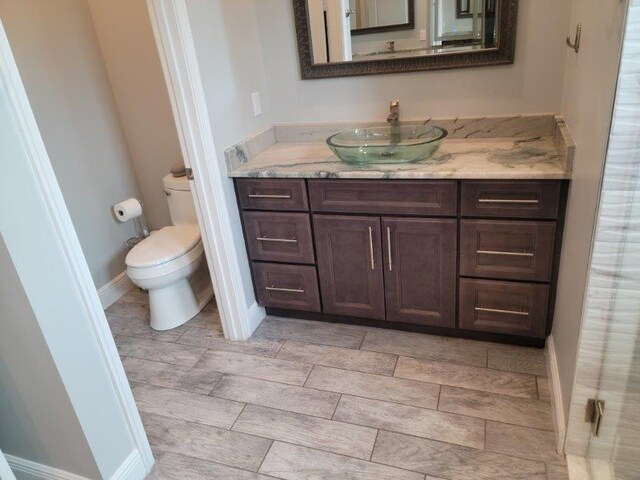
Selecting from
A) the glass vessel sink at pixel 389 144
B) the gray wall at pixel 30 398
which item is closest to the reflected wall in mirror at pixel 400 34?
the glass vessel sink at pixel 389 144

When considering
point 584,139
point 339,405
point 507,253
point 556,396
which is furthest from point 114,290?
point 584,139

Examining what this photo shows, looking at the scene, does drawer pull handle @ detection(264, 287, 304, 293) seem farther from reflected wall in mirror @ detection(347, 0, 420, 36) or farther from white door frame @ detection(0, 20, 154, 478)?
reflected wall in mirror @ detection(347, 0, 420, 36)

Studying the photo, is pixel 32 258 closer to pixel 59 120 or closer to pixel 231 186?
pixel 231 186

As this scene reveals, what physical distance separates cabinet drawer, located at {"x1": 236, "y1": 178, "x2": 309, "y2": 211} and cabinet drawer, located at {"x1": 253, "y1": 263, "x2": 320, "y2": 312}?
31cm

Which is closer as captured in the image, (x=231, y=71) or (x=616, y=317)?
(x=616, y=317)

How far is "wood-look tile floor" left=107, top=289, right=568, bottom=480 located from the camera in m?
1.64

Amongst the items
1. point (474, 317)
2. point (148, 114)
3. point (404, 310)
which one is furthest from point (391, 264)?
point (148, 114)

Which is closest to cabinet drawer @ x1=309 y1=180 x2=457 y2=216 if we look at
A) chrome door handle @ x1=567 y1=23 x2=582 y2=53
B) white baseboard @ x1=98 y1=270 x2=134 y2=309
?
chrome door handle @ x1=567 y1=23 x2=582 y2=53

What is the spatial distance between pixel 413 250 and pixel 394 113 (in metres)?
0.69

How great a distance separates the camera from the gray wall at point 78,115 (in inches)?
91.6

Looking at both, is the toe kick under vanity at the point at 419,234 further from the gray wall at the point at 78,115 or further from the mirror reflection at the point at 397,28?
the gray wall at the point at 78,115

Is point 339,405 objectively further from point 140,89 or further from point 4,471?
point 140,89

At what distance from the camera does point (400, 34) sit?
2.18 m

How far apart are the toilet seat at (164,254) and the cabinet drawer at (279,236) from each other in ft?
1.20
